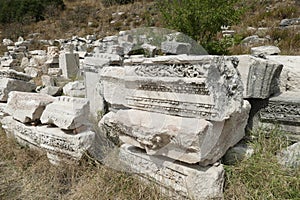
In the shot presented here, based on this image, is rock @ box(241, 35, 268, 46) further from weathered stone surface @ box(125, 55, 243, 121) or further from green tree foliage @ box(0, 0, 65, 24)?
green tree foliage @ box(0, 0, 65, 24)

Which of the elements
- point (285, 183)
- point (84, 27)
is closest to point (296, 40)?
point (285, 183)

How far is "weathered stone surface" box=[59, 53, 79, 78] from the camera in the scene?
670cm

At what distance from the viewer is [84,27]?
54.3 feet

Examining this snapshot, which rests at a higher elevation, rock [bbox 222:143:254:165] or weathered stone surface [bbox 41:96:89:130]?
weathered stone surface [bbox 41:96:89:130]

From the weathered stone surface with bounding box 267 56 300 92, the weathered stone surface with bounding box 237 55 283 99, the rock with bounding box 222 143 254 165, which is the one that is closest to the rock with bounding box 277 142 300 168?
the rock with bounding box 222 143 254 165

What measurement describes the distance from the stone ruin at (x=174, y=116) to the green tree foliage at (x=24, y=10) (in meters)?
18.3

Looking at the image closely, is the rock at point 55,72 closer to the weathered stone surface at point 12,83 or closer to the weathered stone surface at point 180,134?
the weathered stone surface at point 12,83

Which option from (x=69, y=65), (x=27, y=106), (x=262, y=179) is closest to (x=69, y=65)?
(x=69, y=65)

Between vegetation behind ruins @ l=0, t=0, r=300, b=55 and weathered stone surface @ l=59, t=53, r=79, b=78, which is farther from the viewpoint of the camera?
weathered stone surface @ l=59, t=53, r=79, b=78

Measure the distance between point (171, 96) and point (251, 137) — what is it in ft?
3.15

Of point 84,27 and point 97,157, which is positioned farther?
point 84,27

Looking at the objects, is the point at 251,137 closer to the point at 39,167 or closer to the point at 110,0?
the point at 39,167

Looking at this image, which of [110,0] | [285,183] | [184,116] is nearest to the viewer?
[285,183]

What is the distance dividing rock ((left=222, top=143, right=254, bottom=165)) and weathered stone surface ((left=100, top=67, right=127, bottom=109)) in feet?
3.21
